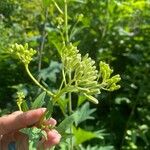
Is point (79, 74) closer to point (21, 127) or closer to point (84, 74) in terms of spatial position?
point (84, 74)

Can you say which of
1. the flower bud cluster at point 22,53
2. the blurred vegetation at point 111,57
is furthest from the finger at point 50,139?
the blurred vegetation at point 111,57

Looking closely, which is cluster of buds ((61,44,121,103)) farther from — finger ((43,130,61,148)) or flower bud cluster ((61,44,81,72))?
finger ((43,130,61,148))

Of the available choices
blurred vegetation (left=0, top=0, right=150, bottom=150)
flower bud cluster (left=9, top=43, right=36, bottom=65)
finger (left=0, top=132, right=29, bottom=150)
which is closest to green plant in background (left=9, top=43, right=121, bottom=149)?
flower bud cluster (left=9, top=43, right=36, bottom=65)

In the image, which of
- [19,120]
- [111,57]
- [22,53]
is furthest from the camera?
[111,57]

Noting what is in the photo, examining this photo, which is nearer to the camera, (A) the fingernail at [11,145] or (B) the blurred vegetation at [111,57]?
(A) the fingernail at [11,145]

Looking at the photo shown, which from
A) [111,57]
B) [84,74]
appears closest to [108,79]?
[84,74]

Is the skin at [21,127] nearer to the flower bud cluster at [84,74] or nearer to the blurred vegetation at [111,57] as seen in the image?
the flower bud cluster at [84,74]

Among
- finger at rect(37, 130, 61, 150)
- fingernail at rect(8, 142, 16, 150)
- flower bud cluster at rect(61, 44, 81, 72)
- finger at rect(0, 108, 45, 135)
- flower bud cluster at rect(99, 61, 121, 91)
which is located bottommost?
fingernail at rect(8, 142, 16, 150)
